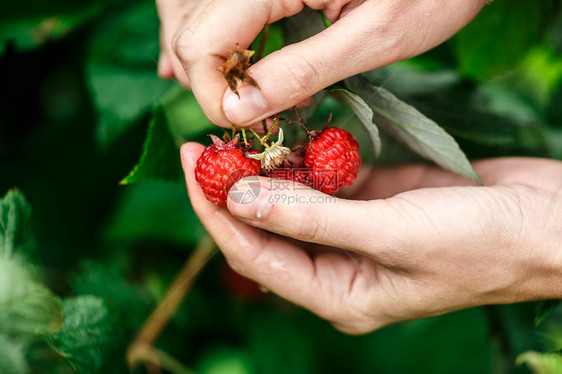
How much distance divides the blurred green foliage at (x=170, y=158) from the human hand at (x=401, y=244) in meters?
0.14

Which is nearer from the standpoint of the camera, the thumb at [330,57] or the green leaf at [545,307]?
the thumb at [330,57]

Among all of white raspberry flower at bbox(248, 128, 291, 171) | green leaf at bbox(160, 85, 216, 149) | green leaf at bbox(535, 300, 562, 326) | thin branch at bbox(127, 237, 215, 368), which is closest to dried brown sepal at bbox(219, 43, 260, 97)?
white raspberry flower at bbox(248, 128, 291, 171)

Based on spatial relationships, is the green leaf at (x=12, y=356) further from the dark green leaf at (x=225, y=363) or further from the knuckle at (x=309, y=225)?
the dark green leaf at (x=225, y=363)

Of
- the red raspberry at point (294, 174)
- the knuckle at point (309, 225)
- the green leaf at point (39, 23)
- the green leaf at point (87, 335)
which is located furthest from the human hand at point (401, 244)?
the green leaf at point (39, 23)

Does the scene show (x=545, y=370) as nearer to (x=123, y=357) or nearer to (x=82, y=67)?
(x=123, y=357)

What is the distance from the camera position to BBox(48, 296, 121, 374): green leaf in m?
0.87

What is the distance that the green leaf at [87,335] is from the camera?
87 cm

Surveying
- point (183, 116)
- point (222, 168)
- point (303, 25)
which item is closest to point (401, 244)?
point (222, 168)

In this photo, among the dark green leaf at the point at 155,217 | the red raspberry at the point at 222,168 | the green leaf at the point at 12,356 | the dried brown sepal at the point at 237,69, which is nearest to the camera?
the green leaf at the point at 12,356

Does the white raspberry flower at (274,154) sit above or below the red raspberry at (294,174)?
above

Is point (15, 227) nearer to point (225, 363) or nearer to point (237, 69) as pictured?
point (237, 69)

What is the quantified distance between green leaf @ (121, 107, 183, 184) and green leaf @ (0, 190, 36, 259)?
0.22 metres

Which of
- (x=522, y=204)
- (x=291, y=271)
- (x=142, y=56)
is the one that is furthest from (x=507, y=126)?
(x=142, y=56)

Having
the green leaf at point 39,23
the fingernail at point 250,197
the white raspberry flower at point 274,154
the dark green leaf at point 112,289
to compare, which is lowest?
the dark green leaf at point 112,289
